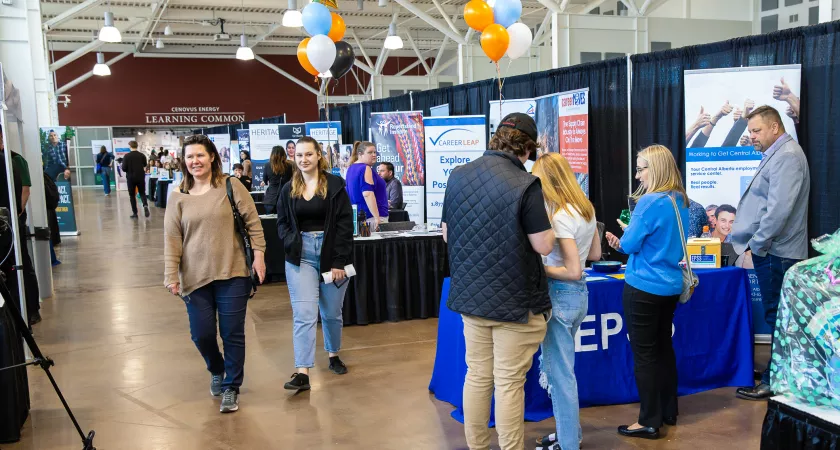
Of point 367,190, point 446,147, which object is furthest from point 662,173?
point 446,147

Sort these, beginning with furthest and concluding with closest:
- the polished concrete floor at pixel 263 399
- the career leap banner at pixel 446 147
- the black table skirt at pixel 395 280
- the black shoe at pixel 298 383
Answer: the career leap banner at pixel 446 147
the black table skirt at pixel 395 280
the black shoe at pixel 298 383
the polished concrete floor at pixel 263 399

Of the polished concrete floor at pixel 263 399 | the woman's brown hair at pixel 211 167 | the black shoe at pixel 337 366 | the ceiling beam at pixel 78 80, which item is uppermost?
the ceiling beam at pixel 78 80

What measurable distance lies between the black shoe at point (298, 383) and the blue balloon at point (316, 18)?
3.79m

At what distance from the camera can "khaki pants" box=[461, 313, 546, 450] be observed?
240 centimetres

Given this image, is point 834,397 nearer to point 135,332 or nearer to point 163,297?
point 135,332

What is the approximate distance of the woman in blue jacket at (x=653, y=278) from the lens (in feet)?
9.41

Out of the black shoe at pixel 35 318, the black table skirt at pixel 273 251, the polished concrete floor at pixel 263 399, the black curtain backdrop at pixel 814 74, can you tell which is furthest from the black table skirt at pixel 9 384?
the black curtain backdrop at pixel 814 74

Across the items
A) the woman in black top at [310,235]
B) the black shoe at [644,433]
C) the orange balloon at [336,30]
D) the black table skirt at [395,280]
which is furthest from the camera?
the orange balloon at [336,30]

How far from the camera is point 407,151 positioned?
8781 mm

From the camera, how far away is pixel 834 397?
5.82 feet

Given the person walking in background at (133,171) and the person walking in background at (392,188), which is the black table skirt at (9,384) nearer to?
the person walking in background at (392,188)

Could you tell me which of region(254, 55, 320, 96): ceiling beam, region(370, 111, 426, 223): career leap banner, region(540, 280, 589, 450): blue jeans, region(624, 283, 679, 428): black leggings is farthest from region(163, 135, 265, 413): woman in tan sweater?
region(254, 55, 320, 96): ceiling beam

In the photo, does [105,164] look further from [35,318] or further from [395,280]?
[395,280]

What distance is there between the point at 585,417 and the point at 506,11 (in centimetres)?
457
